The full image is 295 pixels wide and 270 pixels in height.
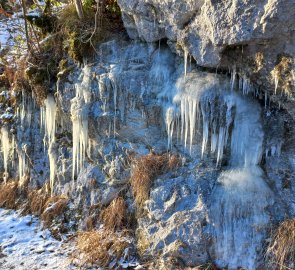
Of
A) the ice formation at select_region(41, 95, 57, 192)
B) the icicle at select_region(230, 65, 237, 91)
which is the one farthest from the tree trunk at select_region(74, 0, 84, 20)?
the icicle at select_region(230, 65, 237, 91)

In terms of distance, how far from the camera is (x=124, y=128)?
5738 millimetres

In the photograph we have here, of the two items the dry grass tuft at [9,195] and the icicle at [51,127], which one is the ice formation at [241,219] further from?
the dry grass tuft at [9,195]

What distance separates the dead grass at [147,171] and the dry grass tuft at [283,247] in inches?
66.5

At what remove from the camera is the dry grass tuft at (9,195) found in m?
6.64

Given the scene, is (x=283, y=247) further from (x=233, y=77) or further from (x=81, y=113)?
(x=81, y=113)

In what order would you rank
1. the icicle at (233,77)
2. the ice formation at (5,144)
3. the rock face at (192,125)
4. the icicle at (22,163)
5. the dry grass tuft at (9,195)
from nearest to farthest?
the rock face at (192,125), the icicle at (233,77), the dry grass tuft at (9,195), the icicle at (22,163), the ice formation at (5,144)

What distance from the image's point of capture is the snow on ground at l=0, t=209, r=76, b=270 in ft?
16.4

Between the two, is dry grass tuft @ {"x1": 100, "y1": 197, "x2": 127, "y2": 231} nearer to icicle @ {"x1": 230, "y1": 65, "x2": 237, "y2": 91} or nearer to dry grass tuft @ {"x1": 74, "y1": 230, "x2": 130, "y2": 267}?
dry grass tuft @ {"x1": 74, "y1": 230, "x2": 130, "y2": 267}

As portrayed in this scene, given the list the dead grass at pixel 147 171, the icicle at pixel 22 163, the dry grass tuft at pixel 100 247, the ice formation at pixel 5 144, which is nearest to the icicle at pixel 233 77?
the dead grass at pixel 147 171

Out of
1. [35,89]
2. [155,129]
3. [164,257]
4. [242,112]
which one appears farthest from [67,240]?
[242,112]

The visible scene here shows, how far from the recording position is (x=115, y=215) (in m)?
5.43

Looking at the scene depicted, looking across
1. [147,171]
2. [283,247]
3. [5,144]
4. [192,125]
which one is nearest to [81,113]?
[147,171]

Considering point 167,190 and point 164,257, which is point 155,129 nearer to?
point 167,190

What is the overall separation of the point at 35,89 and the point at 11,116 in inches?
37.3
